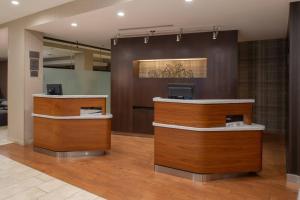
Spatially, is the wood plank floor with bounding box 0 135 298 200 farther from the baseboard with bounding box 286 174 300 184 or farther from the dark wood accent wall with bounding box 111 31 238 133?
the dark wood accent wall with bounding box 111 31 238 133

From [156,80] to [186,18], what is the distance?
2.26 metres

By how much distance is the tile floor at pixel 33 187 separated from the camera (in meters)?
3.37

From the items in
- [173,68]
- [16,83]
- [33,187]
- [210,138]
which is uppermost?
[173,68]

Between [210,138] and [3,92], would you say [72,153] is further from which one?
[3,92]

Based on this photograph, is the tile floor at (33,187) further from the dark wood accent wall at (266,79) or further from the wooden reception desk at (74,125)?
the dark wood accent wall at (266,79)

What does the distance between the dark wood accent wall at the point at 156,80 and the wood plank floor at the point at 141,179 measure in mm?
1742

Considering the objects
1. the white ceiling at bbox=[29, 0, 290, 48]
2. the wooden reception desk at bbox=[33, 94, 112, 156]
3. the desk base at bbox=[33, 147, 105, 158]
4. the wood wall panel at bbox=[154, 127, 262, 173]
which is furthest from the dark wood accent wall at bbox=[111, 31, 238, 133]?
the wood wall panel at bbox=[154, 127, 262, 173]

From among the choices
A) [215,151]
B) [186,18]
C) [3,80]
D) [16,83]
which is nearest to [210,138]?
[215,151]

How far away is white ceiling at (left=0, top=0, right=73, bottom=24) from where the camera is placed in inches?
196

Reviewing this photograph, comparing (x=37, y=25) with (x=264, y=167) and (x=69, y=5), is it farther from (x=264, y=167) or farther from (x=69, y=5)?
(x=264, y=167)

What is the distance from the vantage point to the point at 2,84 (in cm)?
1424

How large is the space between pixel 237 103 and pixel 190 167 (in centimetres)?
128

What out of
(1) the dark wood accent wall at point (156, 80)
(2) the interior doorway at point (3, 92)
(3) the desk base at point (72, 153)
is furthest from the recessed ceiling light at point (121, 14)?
(2) the interior doorway at point (3, 92)

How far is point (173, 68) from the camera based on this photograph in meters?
7.06
